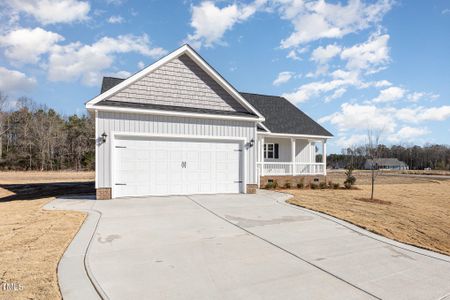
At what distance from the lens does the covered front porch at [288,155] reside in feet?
60.8

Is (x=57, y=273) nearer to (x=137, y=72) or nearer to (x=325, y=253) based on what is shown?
(x=325, y=253)

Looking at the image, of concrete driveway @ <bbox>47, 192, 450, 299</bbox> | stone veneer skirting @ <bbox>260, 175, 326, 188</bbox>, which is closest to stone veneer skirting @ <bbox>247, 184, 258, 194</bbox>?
stone veneer skirting @ <bbox>260, 175, 326, 188</bbox>

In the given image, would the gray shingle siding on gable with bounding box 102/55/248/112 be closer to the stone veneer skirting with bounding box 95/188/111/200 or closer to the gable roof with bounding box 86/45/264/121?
the gable roof with bounding box 86/45/264/121

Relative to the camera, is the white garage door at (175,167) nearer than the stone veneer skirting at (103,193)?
No

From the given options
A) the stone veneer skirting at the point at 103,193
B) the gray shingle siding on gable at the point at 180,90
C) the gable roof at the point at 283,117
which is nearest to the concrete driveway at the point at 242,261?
the stone veneer skirting at the point at 103,193

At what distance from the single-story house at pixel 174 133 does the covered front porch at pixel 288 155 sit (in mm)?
5011

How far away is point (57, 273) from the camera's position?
422cm

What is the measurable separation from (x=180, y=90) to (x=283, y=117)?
10358 millimetres

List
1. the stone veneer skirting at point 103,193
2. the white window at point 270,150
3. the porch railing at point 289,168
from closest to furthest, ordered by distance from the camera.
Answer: the stone veneer skirting at point 103,193 < the porch railing at point 289,168 < the white window at point 270,150

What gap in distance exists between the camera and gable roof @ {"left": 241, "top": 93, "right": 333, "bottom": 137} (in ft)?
64.6

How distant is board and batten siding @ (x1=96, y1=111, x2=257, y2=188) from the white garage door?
1.19 feet

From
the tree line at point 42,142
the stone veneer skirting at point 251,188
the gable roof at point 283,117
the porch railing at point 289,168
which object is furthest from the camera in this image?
the tree line at point 42,142

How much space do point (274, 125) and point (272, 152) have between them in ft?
6.75

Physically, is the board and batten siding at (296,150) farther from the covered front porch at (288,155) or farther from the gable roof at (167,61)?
the gable roof at (167,61)
